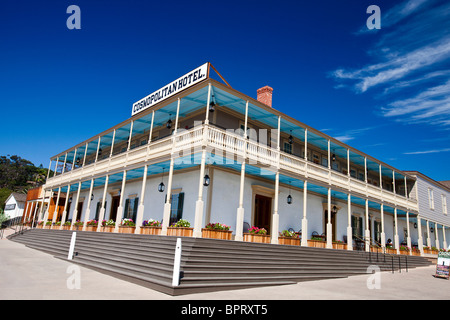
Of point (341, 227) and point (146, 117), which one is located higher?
point (146, 117)

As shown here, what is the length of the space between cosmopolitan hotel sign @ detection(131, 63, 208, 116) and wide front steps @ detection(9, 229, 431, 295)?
23.6 feet

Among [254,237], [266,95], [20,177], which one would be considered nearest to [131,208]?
[254,237]

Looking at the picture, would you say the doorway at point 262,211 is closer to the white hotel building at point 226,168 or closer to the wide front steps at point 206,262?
the white hotel building at point 226,168

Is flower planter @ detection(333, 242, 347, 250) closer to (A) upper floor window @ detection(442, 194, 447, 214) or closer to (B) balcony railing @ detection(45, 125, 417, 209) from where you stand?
(B) balcony railing @ detection(45, 125, 417, 209)

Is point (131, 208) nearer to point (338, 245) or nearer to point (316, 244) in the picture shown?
point (316, 244)

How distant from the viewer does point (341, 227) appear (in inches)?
868

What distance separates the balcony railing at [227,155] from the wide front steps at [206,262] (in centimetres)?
384

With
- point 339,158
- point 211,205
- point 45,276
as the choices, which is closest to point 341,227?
point 339,158

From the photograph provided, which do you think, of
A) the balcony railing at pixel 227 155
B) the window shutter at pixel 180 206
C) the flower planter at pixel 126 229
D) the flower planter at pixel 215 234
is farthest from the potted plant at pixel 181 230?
the window shutter at pixel 180 206

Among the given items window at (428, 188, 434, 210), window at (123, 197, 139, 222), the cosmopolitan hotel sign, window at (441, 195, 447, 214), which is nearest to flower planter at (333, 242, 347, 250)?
the cosmopolitan hotel sign

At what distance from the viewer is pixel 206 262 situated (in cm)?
909

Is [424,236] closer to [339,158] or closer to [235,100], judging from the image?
[339,158]

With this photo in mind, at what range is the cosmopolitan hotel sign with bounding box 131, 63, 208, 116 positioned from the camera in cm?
1404
